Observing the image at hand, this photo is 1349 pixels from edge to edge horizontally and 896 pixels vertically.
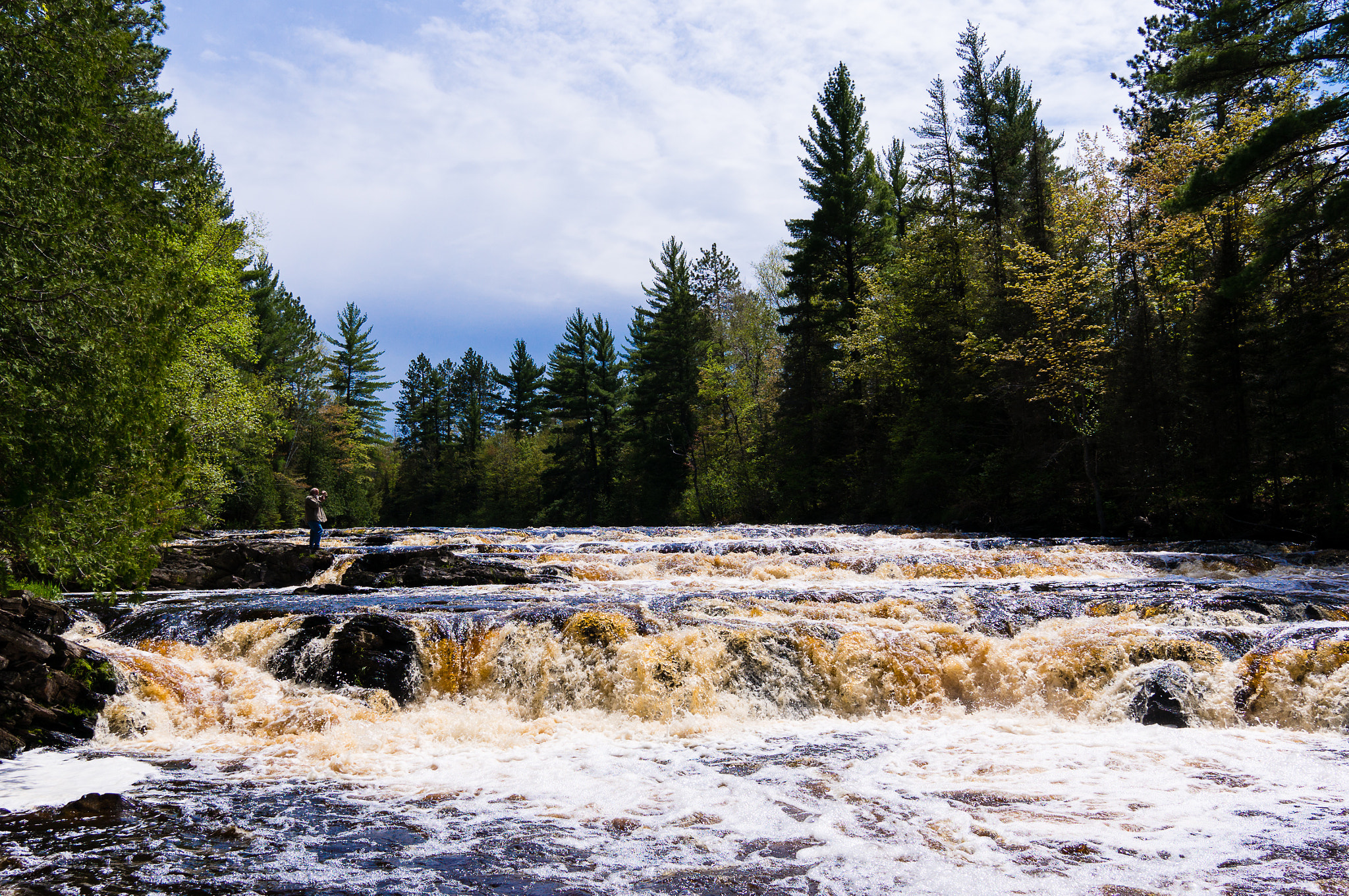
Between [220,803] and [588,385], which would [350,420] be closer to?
[588,385]

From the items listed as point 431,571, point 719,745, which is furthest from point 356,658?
point 431,571

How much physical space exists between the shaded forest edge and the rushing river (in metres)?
2.23

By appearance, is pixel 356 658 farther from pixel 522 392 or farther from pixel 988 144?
pixel 522 392

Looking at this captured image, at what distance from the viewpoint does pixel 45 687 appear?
6594 millimetres

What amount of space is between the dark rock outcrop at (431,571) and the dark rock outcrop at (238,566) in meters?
1.70

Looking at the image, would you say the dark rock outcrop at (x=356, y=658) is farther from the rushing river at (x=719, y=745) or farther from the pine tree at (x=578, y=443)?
the pine tree at (x=578, y=443)

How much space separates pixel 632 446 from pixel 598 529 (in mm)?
22485

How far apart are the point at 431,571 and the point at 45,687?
22.4 feet

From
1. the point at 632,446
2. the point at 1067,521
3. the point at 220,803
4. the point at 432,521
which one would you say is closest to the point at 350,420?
the point at 432,521

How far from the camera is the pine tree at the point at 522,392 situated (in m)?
63.5

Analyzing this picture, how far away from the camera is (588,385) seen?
47.6 meters

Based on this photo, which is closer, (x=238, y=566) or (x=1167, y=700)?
(x=1167, y=700)

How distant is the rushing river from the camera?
13.4 ft

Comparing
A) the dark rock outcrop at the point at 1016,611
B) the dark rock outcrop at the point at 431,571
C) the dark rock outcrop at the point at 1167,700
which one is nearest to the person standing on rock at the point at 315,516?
the dark rock outcrop at the point at 431,571
